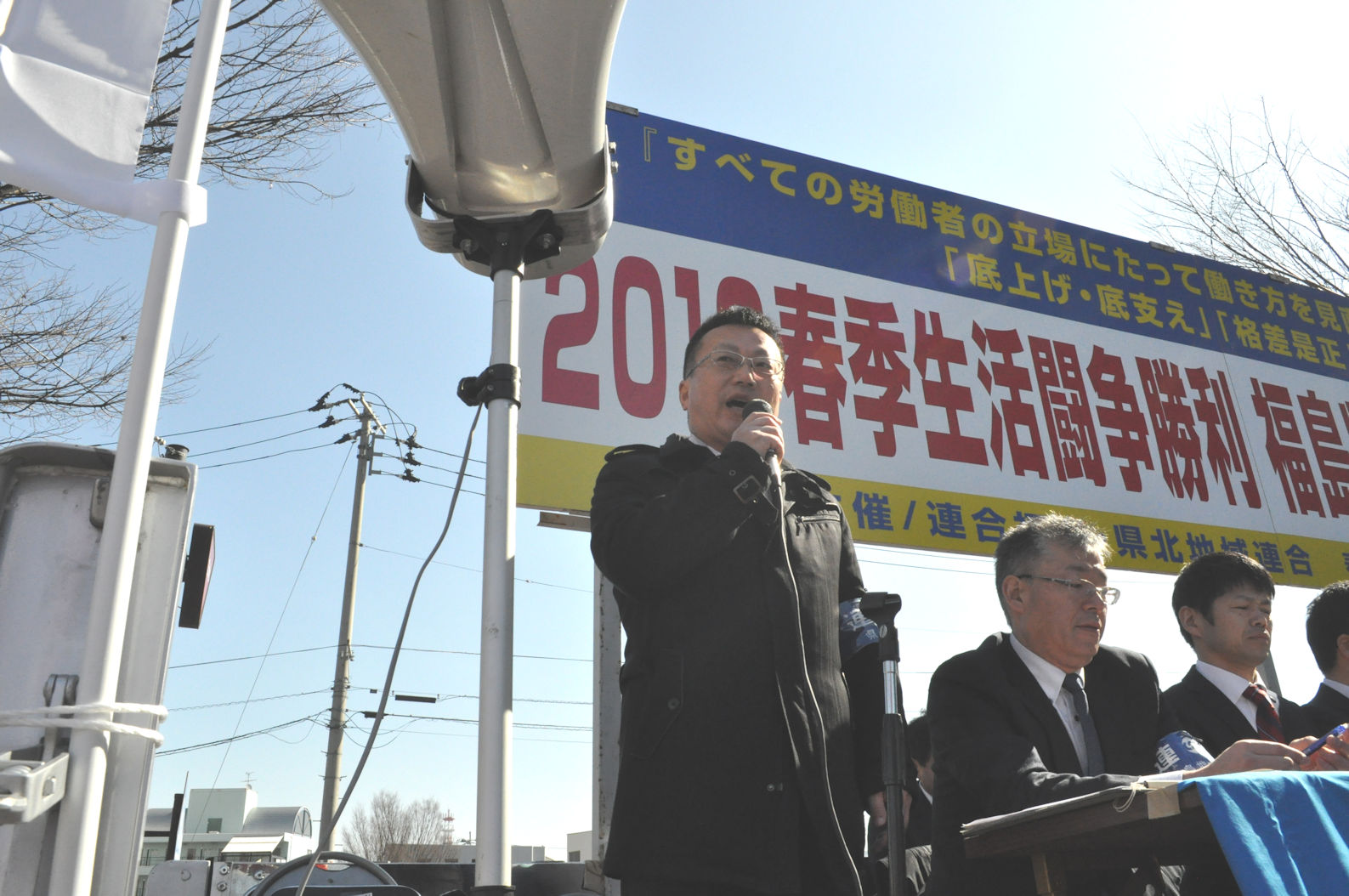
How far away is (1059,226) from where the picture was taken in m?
5.11

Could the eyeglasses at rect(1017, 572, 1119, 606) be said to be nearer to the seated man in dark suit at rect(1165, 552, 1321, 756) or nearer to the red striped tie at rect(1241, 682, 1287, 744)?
the seated man in dark suit at rect(1165, 552, 1321, 756)

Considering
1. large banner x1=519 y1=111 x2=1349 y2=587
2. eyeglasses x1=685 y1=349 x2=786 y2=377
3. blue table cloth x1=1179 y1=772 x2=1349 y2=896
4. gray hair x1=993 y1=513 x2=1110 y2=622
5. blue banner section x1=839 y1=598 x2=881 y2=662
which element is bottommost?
blue table cloth x1=1179 y1=772 x2=1349 y2=896

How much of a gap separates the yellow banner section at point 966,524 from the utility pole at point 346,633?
11.2 meters

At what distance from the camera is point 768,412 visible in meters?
1.97

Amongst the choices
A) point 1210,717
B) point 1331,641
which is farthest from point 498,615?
point 1331,641

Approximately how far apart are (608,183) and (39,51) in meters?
1.05

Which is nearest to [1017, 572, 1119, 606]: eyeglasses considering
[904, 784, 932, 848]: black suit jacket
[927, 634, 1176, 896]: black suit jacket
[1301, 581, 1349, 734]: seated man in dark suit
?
[927, 634, 1176, 896]: black suit jacket

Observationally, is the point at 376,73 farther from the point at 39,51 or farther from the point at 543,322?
the point at 543,322

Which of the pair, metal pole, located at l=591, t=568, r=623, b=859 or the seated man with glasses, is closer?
the seated man with glasses

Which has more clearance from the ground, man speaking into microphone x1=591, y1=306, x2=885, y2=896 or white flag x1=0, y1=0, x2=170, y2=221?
white flag x1=0, y1=0, x2=170, y2=221

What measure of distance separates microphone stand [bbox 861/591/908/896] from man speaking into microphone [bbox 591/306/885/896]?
0.21ft

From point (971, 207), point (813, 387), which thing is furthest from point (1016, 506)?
point (971, 207)

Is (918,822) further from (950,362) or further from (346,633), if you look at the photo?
(346,633)

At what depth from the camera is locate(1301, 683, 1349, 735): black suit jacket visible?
296 cm
